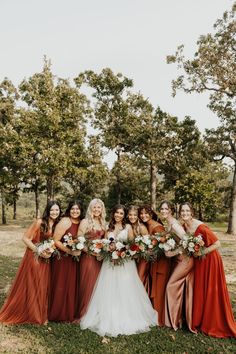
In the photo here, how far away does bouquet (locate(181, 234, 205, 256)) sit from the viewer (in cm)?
727

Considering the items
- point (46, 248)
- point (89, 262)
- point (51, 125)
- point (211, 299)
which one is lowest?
point (211, 299)

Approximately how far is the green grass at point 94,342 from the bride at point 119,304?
25 cm

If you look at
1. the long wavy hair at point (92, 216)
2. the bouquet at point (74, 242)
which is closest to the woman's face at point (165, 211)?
the long wavy hair at point (92, 216)

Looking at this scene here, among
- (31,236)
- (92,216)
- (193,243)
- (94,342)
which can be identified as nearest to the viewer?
(94,342)

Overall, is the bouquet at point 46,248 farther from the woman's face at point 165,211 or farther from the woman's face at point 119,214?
the woman's face at point 165,211

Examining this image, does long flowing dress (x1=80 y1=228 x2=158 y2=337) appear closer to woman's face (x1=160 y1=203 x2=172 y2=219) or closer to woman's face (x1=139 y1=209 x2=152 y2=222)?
woman's face (x1=139 y1=209 x2=152 y2=222)

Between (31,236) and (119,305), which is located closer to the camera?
(119,305)

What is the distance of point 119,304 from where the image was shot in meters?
7.67

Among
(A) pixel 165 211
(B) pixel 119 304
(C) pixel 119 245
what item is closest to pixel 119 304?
(B) pixel 119 304

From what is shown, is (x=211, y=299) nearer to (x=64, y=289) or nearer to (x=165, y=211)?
(x=165, y=211)

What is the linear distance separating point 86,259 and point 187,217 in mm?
2406

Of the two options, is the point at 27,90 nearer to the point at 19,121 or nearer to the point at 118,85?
the point at 19,121

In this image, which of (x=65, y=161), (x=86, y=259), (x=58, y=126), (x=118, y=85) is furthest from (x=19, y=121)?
(x=86, y=259)

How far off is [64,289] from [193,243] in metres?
3.00
